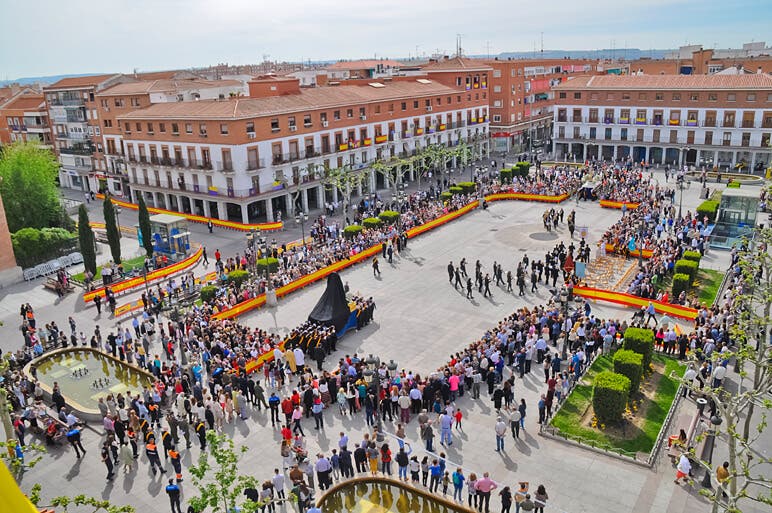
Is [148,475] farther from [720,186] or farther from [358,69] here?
[358,69]

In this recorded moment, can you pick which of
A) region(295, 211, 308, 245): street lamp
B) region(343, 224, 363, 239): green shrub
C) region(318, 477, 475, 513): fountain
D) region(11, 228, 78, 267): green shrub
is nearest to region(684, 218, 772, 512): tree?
region(318, 477, 475, 513): fountain

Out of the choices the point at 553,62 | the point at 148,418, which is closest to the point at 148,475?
the point at 148,418

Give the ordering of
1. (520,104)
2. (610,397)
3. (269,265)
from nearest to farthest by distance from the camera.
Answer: (610,397) < (269,265) < (520,104)

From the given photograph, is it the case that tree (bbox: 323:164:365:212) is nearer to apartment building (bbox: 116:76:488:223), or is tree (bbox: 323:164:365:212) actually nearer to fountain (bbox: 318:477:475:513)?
apartment building (bbox: 116:76:488:223)

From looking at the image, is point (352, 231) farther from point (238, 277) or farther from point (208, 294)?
point (208, 294)

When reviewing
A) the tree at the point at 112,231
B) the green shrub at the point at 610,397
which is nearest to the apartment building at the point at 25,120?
the tree at the point at 112,231

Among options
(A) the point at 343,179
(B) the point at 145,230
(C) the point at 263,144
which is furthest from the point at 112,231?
(A) the point at 343,179
